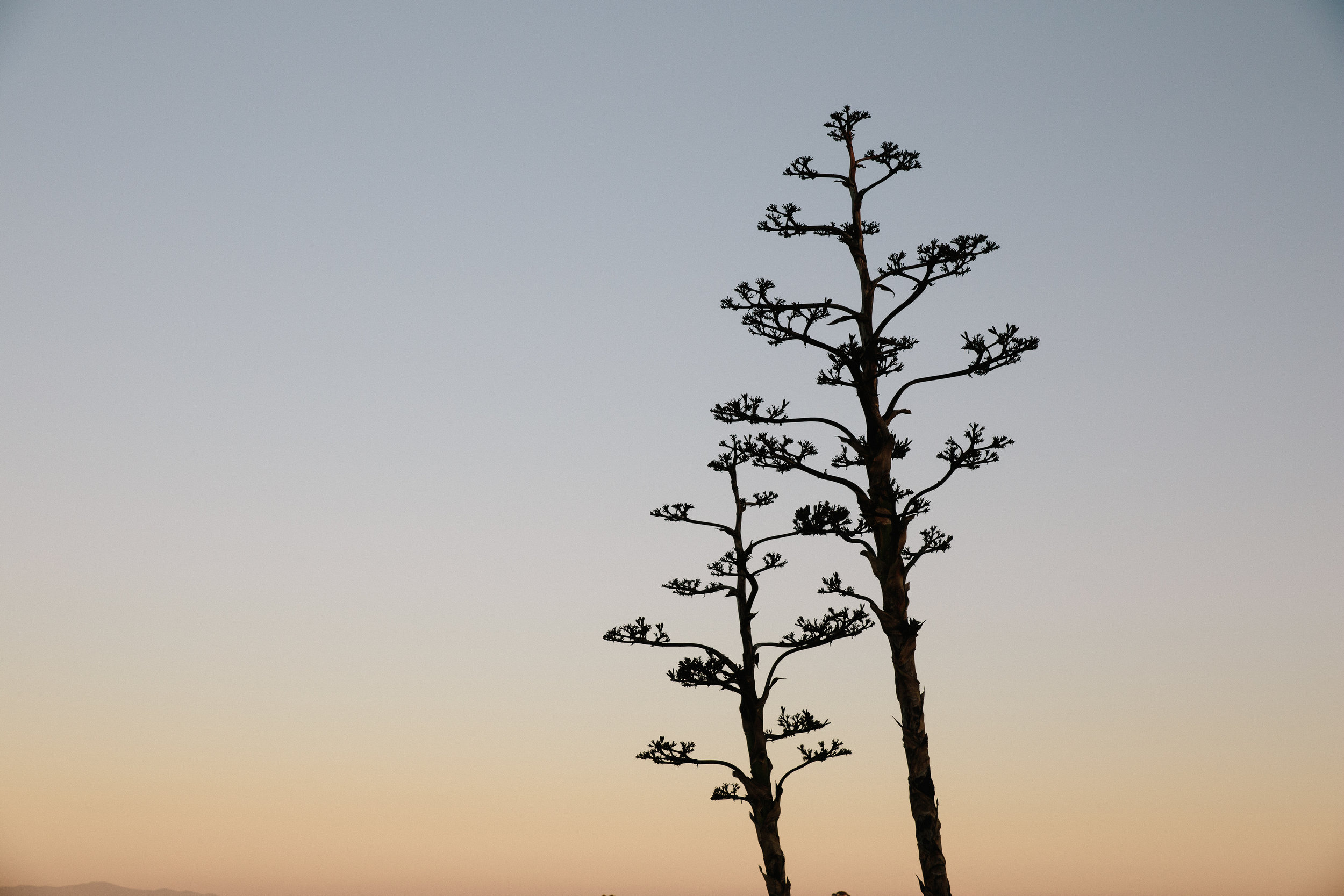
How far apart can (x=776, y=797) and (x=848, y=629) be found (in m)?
3.58

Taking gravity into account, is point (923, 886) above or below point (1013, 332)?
below

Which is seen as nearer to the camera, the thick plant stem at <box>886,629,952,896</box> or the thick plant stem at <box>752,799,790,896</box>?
the thick plant stem at <box>886,629,952,896</box>

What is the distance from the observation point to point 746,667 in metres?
23.2

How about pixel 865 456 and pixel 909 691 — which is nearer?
pixel 909 691

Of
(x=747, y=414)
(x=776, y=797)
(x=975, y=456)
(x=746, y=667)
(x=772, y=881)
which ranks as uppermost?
(x=747, y=414)

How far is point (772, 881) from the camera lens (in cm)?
2184

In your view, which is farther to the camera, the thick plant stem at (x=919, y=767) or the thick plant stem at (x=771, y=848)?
the thick plant stem at (x=771, y=848)

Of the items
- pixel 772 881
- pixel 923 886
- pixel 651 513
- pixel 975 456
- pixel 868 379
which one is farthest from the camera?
pixel 651 513

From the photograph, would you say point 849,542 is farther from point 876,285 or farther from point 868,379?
point 876,285

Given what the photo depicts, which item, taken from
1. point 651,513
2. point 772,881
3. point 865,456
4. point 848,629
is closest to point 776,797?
point 772,881

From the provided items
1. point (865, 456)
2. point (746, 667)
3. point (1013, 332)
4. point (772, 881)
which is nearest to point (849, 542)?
point (865, 456)

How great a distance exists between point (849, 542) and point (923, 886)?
5.14 meters

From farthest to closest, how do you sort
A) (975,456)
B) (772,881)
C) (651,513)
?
(651,513) → (772,881) → (975,456)

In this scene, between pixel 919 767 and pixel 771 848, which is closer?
pixel 919 767
